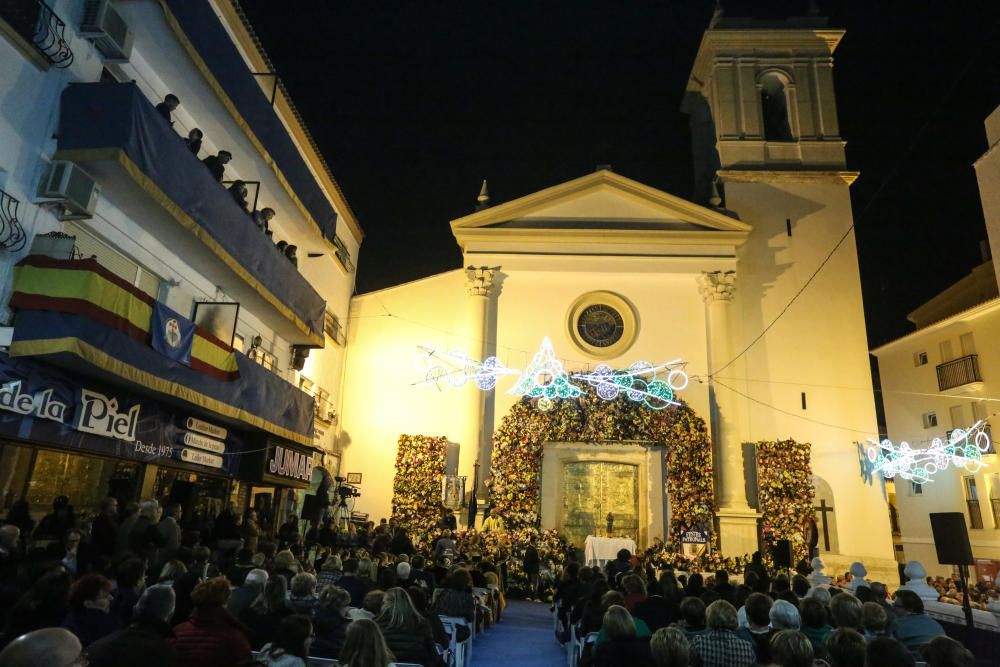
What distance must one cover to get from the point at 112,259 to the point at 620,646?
9.23 m

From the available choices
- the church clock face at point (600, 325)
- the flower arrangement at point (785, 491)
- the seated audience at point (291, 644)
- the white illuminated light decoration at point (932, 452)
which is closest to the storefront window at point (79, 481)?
the seated audience at point (291, 644)

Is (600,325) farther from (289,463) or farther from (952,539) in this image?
(952,539)

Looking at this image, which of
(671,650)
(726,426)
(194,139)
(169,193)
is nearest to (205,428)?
(169,193)

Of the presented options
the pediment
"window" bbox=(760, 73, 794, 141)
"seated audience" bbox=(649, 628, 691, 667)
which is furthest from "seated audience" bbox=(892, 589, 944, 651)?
"window" bbox=(760, 73, 794, 141)

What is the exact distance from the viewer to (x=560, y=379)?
57.5 ft

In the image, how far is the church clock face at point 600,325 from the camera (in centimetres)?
1886

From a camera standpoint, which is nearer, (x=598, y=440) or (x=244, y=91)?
(x=244, y=91)

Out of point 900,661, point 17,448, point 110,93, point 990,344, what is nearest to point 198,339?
point 17,448

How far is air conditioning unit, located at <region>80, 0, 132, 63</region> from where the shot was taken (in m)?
8.84

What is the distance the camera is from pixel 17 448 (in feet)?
28.0

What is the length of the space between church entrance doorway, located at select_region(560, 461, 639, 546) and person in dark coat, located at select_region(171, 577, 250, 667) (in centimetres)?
1366

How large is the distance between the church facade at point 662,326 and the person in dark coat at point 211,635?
43.3 ft

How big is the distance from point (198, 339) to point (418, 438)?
799 cm

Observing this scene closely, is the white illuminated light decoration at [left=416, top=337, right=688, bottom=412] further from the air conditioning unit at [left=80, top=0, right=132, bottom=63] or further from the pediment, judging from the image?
the air conditioning unit at [left=80, top=0, right=132, bottom=63]
